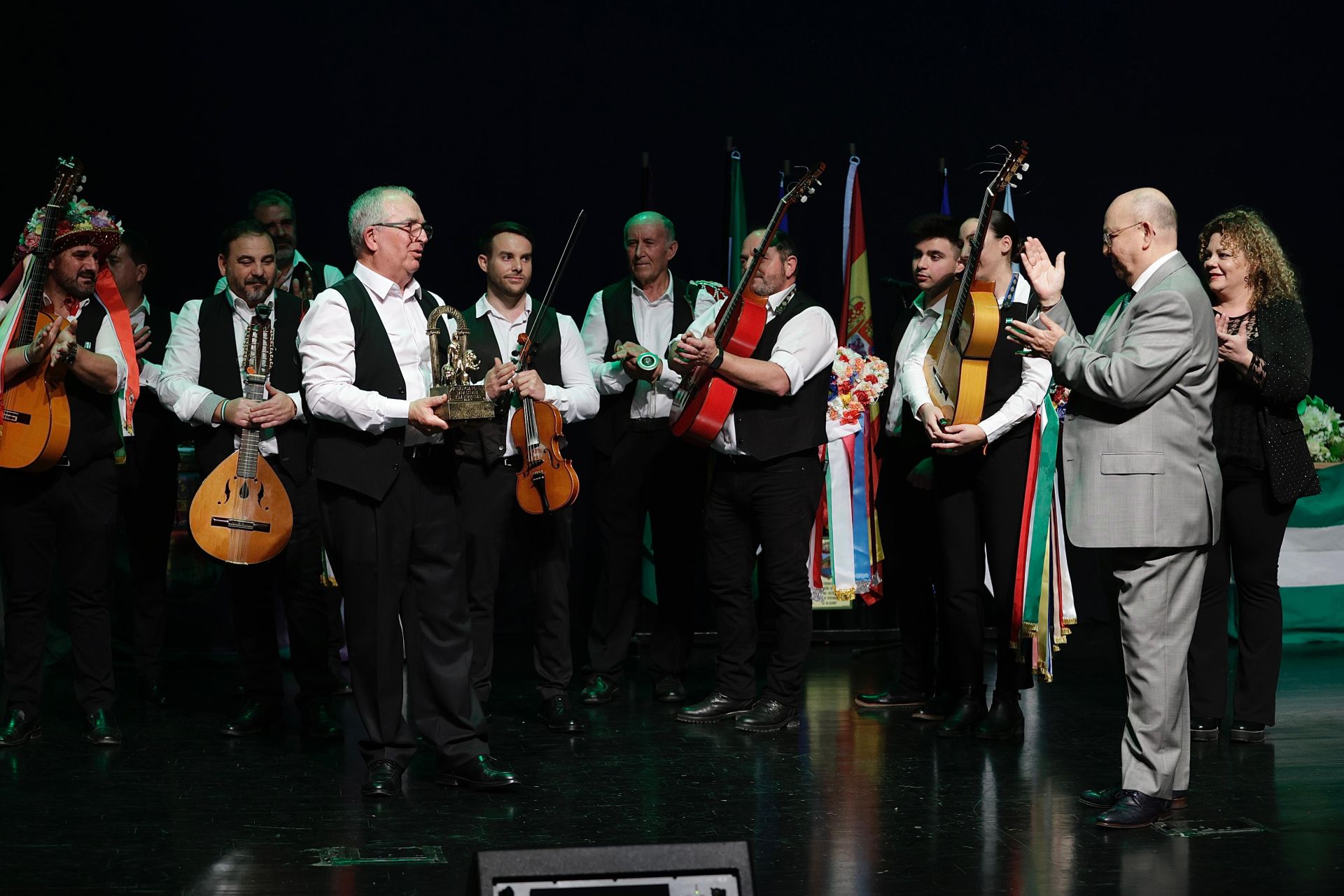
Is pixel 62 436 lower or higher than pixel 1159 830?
higher

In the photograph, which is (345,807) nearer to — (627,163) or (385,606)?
(385,606)

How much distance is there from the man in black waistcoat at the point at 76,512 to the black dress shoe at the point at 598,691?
1.59 m

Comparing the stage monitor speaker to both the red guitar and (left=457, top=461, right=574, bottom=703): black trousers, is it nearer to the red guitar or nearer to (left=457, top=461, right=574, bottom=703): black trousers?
(left=457, top=461, right=574, bottom=703): black trousers

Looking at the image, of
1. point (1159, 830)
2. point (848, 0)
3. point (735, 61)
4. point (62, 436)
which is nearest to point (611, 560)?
point (62, 436)

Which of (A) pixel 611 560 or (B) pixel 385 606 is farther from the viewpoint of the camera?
(A) pixel 611 560

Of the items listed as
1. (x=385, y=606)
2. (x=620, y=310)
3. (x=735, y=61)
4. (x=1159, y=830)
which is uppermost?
(x=735, y=61)

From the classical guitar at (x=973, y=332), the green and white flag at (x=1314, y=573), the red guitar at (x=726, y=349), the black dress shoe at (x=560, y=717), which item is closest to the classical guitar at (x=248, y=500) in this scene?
the black dress shoe at (x=560, y=717)

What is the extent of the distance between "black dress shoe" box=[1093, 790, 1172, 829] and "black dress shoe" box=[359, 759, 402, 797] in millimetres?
1845

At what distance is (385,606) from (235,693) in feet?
5.82

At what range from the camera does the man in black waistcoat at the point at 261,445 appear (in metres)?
4.50

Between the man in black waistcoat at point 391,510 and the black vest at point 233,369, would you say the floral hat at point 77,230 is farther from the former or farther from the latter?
the man in black waistcoat at point 391,510

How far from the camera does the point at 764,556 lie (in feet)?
15.7

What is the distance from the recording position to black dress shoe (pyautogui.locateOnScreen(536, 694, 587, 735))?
455 cm

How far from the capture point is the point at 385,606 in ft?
12.3
